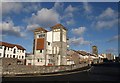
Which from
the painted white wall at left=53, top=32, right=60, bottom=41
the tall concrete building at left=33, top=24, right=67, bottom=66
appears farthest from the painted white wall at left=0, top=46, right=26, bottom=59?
the painted white wall at left=53, top=32, right=60, bottom=41

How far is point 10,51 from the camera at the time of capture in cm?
6875

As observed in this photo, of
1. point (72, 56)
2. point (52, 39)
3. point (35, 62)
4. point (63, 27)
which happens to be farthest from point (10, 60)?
point (72, 56)

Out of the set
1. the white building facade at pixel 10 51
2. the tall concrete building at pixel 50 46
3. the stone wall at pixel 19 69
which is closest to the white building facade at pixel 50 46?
the tall concrete building at pixel 50 46

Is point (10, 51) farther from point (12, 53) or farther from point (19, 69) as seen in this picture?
point (19, 69)

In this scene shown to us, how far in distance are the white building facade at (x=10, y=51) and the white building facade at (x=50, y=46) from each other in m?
10.0

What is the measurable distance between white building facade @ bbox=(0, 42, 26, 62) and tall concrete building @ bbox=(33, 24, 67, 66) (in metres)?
10.0

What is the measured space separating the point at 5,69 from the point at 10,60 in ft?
16.4

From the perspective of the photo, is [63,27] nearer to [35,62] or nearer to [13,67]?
[35,62]

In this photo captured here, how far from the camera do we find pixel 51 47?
65.9m

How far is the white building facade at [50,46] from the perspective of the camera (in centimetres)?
6350

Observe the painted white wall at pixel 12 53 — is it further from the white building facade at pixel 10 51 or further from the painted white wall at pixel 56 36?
the painted white wall at pixel 56 36

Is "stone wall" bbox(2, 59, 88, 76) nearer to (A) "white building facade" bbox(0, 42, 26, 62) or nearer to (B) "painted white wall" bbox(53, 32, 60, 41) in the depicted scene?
(B) "painted white wall" bbox(53, 32, 60, 41)

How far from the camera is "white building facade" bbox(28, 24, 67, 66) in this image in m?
63.5

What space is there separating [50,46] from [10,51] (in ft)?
54.9
